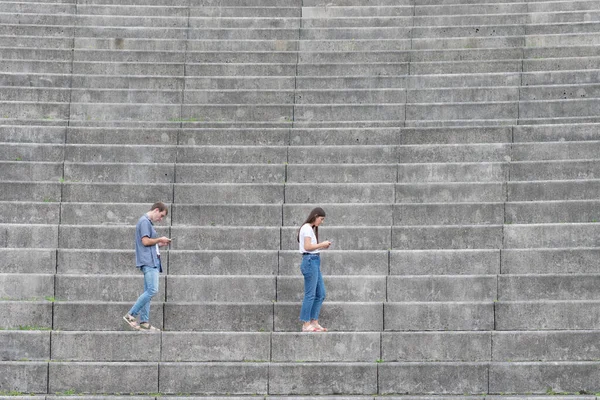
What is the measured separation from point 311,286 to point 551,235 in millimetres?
2963

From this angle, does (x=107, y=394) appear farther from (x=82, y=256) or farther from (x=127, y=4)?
(x=127, y=4)

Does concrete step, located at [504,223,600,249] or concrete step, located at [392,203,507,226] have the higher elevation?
concrete step, located at [392,203,507,226]

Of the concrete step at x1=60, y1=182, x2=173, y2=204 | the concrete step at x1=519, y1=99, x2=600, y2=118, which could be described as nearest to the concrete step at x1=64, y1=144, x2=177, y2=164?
the concrete step at x1=60, y1=182, x2=173, y2=204

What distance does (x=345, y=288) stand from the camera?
12.1m

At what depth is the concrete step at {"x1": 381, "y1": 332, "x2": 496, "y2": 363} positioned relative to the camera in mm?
11188

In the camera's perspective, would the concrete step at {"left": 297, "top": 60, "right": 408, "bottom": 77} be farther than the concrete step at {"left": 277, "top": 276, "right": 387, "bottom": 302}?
Yes

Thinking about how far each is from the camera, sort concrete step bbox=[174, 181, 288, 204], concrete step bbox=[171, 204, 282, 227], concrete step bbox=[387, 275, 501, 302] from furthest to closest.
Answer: concrete step bbox=[174, 181, 288, 204]
concrete step bbox=[171, 204, 282, 227]
concrete step bbox=[387, 275, 501, 302]

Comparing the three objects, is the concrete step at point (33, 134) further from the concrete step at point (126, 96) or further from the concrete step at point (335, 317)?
the concrete step at point (335, 317)

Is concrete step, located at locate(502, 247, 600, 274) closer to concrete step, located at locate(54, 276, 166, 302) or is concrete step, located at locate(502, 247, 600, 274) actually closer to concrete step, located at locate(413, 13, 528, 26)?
concrete step, located at locate(54, 276, 166, 302)

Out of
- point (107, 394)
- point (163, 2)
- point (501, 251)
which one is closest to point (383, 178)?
point (501, 251)

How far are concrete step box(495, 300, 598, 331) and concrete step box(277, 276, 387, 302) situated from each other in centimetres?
Result: 130

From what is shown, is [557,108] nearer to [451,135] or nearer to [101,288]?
[451,135]

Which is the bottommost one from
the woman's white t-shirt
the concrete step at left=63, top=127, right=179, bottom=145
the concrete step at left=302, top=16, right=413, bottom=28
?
the woman's white t-shirt

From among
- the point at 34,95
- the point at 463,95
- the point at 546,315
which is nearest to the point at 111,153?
the point at 34,95
